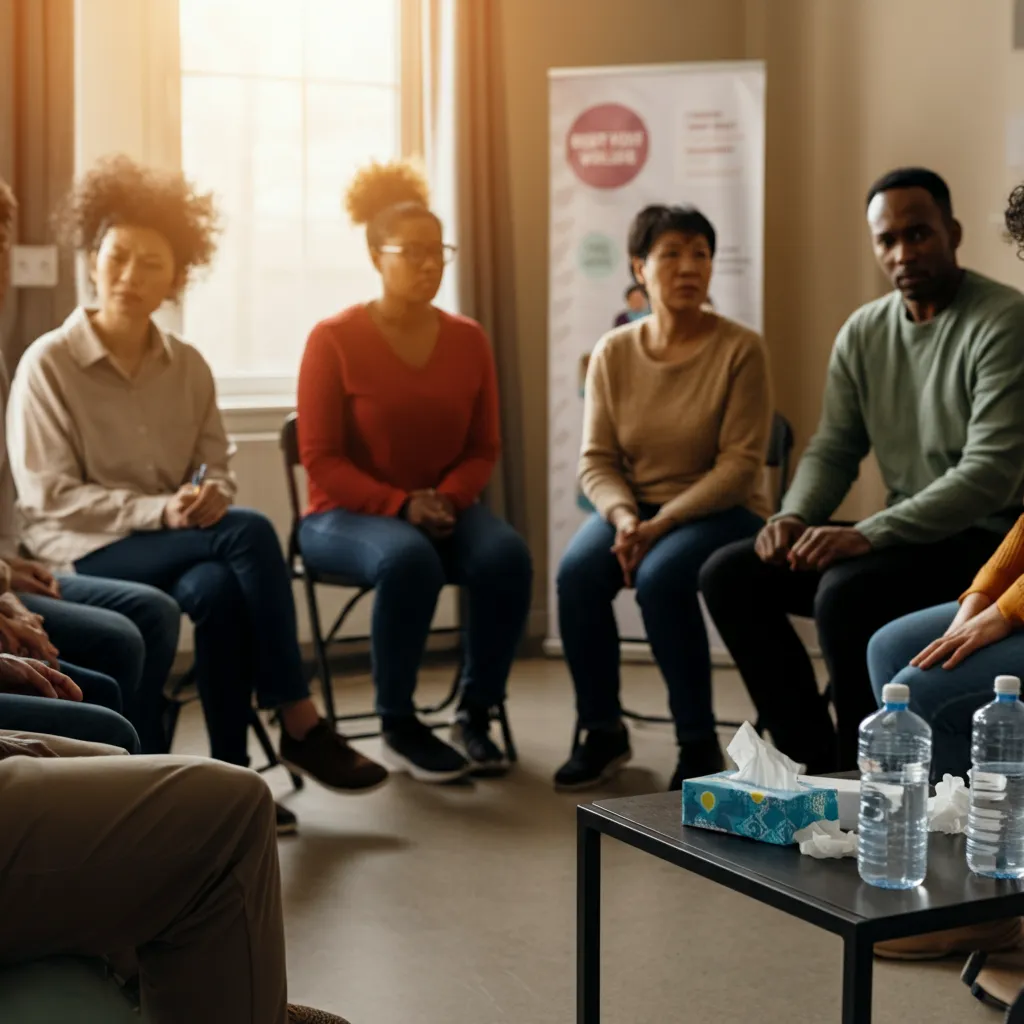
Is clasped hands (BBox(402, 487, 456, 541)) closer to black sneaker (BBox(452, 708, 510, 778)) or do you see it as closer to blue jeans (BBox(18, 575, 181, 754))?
black sneaker (BBox(452, 708, 510, 778))

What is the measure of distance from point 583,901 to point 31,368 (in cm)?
193

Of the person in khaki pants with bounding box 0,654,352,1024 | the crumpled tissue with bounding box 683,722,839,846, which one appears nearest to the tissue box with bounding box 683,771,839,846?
the crumpled tissue with bounding box 683,722,839,846

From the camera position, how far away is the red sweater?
354 centimetres

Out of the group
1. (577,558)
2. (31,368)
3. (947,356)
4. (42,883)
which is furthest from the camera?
(577,558)

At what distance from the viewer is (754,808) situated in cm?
165

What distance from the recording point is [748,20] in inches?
207

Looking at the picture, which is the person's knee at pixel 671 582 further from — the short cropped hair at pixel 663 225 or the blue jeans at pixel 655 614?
the short cropped hair at pixel 663 225

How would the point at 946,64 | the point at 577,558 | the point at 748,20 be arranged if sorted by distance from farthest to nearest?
the point at 748,20 → the point at 946,64 → the point at 577,558

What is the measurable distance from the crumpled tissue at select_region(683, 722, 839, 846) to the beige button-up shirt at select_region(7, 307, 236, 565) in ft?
5.69

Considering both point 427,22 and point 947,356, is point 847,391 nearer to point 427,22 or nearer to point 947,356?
point 947,356

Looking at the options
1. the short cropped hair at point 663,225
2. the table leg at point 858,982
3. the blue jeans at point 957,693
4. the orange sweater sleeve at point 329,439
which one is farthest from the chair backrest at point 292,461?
the table leg at point 858,982

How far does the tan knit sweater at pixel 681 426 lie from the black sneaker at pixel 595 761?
1.66 feet

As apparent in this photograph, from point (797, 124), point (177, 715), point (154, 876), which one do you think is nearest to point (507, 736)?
point (177, 715)

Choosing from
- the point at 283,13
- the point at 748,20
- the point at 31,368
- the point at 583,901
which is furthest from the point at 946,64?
the point at 583,901
